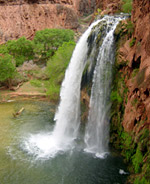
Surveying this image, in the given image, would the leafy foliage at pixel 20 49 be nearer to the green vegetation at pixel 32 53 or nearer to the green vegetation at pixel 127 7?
the green vegetation at pixel 32 53

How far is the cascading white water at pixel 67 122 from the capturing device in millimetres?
12438

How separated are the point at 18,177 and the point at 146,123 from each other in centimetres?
759

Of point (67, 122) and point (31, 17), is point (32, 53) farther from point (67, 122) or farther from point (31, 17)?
point (67, 122)

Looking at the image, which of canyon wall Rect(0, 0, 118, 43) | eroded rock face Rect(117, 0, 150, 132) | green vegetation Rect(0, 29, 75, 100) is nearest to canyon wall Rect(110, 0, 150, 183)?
eroded rock face Rect(117, 0, 150, 132)

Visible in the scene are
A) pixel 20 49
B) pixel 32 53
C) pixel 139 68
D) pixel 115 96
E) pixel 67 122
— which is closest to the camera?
pixel 139 68

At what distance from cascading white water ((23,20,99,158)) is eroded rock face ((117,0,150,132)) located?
5074mm

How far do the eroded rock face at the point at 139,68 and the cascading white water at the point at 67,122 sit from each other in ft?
16.6

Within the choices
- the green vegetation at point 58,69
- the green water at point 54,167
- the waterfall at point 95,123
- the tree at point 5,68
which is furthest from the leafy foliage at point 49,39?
the green water at point 54,167

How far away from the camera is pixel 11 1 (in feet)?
131

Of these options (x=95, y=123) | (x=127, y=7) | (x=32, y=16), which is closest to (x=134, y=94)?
(x=95, y=123)

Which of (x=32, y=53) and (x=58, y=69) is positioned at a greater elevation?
(x=32, y=53)

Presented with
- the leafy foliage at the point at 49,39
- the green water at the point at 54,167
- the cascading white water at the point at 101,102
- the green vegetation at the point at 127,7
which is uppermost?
the green vegetation at the point at 127,7

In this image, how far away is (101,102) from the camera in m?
12.4

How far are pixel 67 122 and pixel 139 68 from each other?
800 cm
